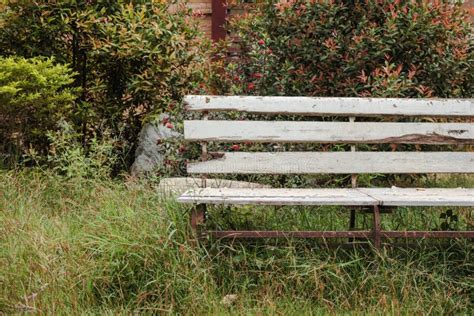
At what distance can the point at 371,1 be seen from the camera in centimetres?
506

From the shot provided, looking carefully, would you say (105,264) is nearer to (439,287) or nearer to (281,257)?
(281,257)

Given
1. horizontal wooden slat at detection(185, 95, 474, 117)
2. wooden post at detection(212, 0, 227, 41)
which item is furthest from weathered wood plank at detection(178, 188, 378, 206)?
wooden post at detection(212, 0, 227, 41)

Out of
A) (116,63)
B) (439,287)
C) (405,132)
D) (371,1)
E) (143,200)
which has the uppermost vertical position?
(371,1)

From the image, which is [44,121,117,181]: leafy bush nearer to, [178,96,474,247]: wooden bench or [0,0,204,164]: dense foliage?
[0,0,204,164]: dense foliage

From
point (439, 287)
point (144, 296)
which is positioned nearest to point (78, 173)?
point (144, 296)

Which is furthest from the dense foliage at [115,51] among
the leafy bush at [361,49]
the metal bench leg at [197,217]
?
the metal bench leg at [197,217]

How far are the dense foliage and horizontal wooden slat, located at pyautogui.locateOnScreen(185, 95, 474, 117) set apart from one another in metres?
1.33

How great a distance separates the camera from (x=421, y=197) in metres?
3.54

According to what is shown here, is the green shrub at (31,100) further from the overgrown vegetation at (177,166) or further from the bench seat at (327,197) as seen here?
the bench seat at (327,197)

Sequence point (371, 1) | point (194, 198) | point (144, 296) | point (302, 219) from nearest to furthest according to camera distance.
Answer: point (144, 296) → point (194, 198) → point (302, 219) → point (371, 1)

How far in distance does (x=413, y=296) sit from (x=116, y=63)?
3559mm

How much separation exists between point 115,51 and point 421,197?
10.2 ft

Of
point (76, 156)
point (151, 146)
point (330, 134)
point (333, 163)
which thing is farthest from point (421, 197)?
point (151, 146)

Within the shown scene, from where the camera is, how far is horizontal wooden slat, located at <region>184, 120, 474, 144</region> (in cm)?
404
